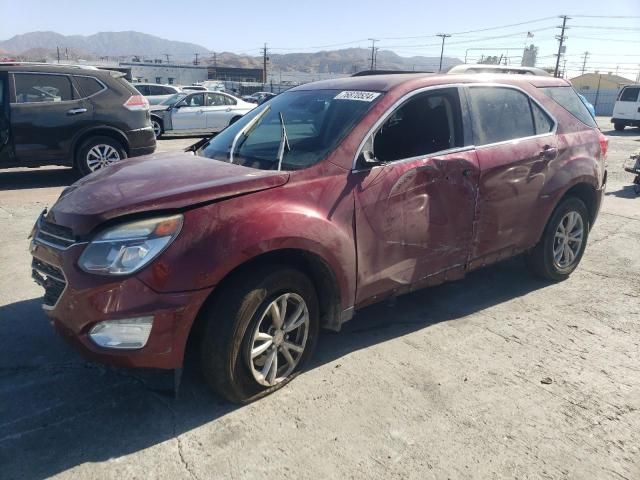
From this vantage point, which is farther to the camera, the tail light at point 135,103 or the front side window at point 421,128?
the tail light at point 135,103

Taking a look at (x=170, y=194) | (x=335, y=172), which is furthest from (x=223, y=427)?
(x=335, y=172)

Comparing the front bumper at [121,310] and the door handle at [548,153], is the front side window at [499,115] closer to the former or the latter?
the door handle at [548,153]

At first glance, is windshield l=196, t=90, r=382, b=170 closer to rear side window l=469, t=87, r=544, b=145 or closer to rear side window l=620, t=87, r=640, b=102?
rear side window l=469, t=87, r=544, b=145

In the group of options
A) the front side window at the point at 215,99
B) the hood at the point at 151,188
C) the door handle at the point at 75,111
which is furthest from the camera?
the front side window at the point at 215,99

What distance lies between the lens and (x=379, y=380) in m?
3.18

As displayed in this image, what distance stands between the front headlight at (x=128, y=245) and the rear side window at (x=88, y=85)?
22.6 ft

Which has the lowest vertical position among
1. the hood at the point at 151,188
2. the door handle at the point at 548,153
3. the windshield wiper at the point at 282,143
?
the hood at the point at 151,188

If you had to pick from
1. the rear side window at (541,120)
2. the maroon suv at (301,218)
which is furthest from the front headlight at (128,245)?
the rear side window at (541,120)

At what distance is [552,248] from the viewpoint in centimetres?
464

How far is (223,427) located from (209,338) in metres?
0.50

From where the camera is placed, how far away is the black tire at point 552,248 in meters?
4.57

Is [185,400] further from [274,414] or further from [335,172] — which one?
[335,172]

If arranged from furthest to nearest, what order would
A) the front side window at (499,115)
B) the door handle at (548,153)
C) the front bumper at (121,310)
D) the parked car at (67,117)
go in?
the parked car at (67,117) < the door handle at (548,153) < the front side window at (499,115) < the front bumper at (121,310)

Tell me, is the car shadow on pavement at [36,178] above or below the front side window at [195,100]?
below
